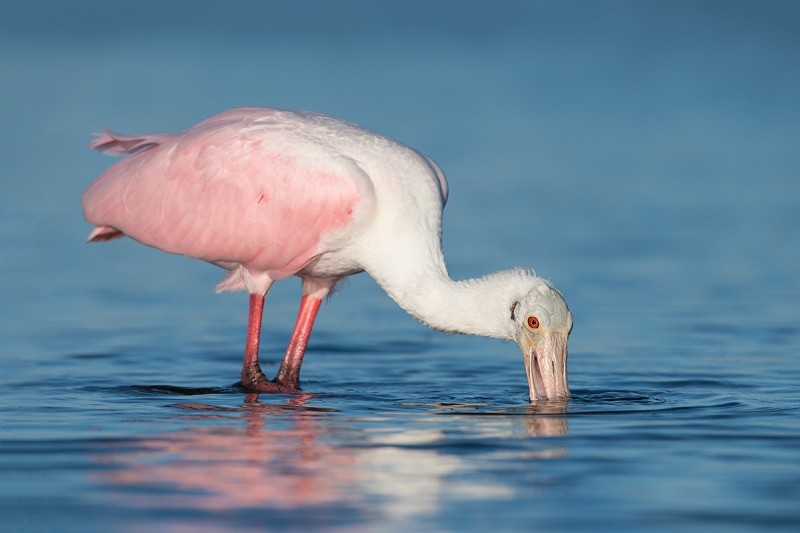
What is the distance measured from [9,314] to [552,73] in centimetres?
2535

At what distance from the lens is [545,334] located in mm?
11438

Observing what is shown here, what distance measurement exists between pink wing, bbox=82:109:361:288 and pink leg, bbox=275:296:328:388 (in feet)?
2.39

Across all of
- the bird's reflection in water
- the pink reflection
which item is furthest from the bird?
the pink reflection

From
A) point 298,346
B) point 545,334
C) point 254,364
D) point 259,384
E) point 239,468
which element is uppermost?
point 545,334

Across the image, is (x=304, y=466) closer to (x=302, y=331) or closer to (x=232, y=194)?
(x=232, y=194)

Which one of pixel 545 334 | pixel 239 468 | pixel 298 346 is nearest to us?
pixel 239 468

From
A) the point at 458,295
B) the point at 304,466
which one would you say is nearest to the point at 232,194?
the point at 458,295

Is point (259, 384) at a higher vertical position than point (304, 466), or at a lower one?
higher

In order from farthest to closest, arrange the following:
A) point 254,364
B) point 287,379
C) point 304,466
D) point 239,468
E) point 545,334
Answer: point 287,379 < point 254,364 < point 545,334 < point 304,466 < point 239,468

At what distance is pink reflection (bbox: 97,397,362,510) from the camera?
820cm

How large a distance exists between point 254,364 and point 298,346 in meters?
0.61

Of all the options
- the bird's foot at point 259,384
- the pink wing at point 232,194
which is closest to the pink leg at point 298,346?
the bird's foot at point 259,384

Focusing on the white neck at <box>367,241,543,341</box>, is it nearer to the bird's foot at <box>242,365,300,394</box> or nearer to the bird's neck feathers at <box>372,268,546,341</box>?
the bird's neck feathers at <box>372,268,546,341</box>

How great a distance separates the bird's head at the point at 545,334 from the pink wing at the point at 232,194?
1720 millimetres
